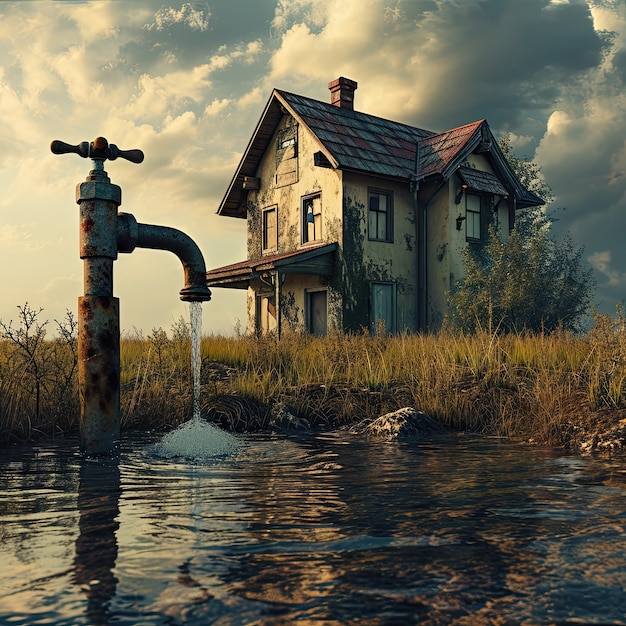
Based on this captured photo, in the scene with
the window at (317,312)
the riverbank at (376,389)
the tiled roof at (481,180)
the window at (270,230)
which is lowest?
the riverbank at (376,389)

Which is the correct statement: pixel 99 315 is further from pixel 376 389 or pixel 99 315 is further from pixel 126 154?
pixel 376 389

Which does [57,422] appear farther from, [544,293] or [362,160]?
[544,293]

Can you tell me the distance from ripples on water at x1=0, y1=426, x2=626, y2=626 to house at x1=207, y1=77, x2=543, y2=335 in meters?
14.1

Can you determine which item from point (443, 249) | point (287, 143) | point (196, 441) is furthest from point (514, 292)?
point (196, 441)

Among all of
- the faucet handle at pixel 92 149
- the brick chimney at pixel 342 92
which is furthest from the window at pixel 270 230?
the faucet handle at pixel 92 149

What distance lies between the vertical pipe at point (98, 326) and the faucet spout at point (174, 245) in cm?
12

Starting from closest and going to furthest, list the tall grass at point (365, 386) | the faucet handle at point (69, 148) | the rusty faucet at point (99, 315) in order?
1. the rusty faucet at point (99, 315)
2. the faucet handle at point (69, 148)
3. the tall grass at point (365, 386)

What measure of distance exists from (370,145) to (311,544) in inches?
737

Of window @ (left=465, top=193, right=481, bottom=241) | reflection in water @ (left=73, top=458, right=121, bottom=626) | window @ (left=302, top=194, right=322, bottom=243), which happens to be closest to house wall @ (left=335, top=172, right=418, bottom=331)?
window @ (left=302, top=194, right=322, bottom=243)

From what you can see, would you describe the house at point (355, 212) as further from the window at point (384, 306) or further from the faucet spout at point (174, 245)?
the faucet spout at point (174, 245)

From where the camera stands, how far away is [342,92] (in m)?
22.9

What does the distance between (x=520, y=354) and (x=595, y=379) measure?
2275mm

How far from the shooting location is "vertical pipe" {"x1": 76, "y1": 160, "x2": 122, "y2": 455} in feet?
18.6

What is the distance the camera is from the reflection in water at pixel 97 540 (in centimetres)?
236
